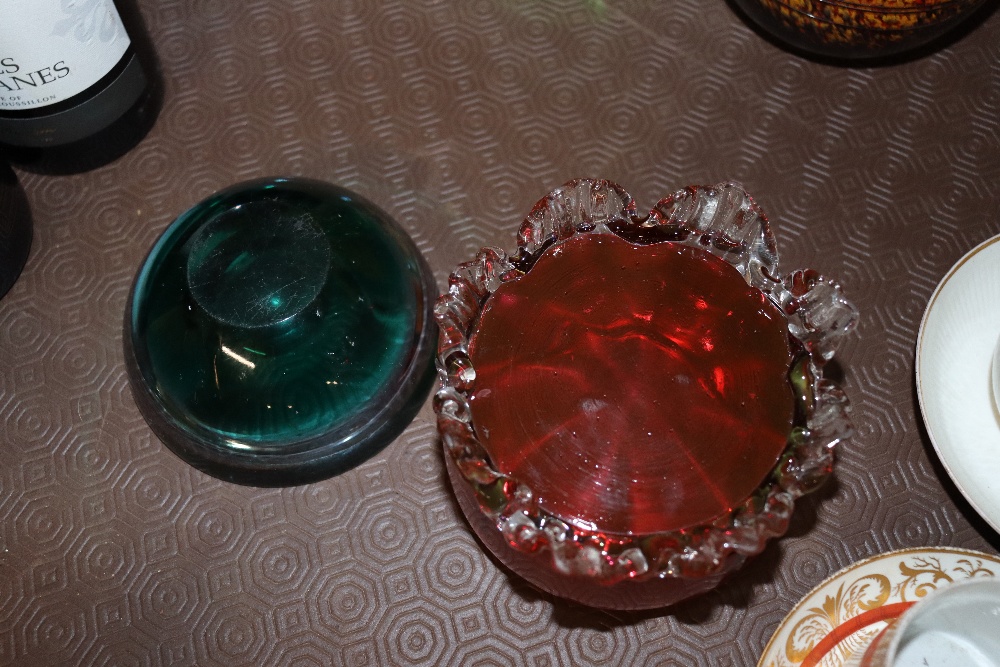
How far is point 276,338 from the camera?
0.48 metres

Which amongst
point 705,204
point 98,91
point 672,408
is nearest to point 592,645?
point 672,408

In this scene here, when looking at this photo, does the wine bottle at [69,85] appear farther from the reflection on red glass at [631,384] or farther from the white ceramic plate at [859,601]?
the white ceramic plate at [859,601]

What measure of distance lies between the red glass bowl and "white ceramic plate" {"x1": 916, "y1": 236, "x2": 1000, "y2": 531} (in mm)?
82

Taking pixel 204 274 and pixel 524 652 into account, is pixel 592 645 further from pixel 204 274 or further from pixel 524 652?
pixel 204 274

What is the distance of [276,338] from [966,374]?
393mm

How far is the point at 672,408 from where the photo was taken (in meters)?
0.47

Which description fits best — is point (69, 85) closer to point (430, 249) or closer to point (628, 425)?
point (430, 249)

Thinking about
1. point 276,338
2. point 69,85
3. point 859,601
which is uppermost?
point 69,85

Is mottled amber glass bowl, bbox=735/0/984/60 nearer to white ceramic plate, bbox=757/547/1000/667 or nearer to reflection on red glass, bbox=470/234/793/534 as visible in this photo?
reflection on red glass, bbox=470/234/793/534

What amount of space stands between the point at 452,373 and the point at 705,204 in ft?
0.55

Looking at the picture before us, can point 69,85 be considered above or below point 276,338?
above

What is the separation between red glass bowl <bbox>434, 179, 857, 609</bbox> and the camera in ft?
1.34

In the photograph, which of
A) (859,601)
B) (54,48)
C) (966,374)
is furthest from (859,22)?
(54,48)

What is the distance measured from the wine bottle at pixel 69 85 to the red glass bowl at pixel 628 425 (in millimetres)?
248
